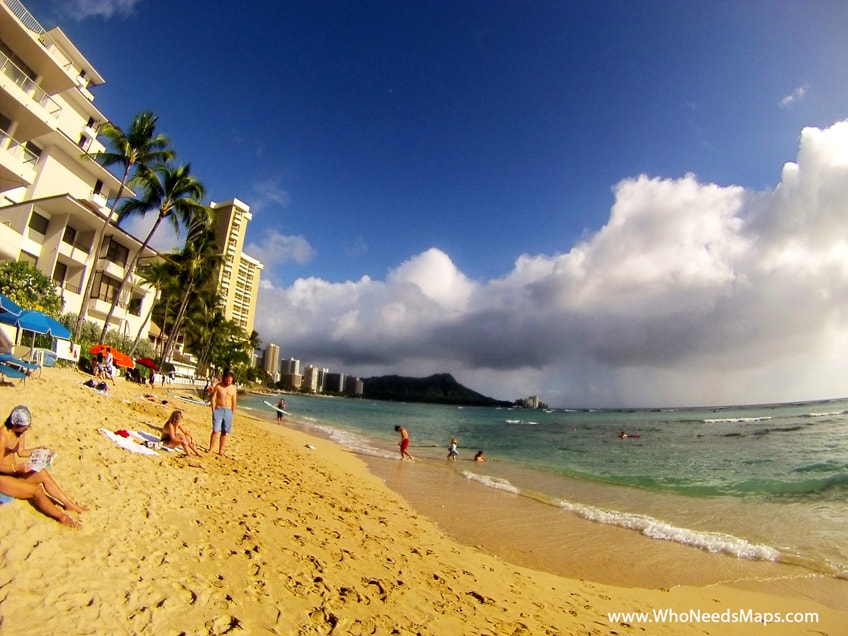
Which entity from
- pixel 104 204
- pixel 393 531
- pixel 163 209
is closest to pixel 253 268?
pixel 104 204

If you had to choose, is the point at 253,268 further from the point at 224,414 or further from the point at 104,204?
the point at 224,414

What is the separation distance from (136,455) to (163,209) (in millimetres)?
21889

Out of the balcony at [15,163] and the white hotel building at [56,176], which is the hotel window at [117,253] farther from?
the balcony at [15,163]

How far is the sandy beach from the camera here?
3021mm

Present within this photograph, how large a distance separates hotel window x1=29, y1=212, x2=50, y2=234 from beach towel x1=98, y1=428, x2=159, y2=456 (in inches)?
1017

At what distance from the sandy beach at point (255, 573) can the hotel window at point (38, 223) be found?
78.5ft

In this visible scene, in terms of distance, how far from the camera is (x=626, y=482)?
15250mm

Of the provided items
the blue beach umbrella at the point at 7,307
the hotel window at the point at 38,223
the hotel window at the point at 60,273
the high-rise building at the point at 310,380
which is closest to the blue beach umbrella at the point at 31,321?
the blue beach umbrella at the point at 7,307

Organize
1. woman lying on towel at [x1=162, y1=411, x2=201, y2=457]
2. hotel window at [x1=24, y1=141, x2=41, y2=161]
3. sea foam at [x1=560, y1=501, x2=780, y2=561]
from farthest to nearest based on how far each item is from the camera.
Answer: hotel window at [x1=24, y1=141, x2=41, y2=161] → woman lying on towel at [x1=162, y1=411, x2=201, y2=457] → sea foam at [x1=560, y1=501, x2=780, y2=561]

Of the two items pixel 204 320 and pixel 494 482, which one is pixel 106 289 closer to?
pixel 204 320

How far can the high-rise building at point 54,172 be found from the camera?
2008 cm

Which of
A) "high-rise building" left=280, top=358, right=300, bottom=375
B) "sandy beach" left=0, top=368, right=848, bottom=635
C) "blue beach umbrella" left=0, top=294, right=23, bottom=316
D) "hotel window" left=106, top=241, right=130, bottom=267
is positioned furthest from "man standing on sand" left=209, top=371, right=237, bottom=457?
"high-rise building" left=280, top=358, right=300, bottom=375

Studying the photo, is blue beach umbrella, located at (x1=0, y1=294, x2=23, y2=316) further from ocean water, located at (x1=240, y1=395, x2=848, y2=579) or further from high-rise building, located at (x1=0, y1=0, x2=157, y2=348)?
high-rise building, located at (x1=0, y1=0, x2=157, y2=348)

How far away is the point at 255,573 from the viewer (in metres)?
3.89
